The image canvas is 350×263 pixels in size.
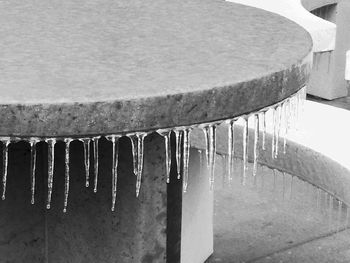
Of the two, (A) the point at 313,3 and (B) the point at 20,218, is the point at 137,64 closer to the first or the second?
(B) the point at 20,218

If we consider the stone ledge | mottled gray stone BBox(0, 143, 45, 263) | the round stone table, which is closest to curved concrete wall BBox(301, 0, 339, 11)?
the stone ledge

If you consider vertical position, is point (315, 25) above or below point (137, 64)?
below

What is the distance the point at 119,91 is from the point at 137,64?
1.01 ft

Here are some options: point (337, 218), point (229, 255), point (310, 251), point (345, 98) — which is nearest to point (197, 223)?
point (229, 255)

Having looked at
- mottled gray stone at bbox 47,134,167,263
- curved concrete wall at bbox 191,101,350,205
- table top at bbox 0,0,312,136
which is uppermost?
table top at bbox 0,0,312,136

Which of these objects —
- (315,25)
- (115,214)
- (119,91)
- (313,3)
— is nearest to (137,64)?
(119,91)

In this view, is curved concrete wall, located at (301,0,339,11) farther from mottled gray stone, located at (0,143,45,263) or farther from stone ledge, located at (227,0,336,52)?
mottled gray stone, located at (0,143,45,263)

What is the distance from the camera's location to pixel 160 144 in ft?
9.50

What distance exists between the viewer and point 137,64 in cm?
263

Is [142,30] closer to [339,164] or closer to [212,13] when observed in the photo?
[212,13]

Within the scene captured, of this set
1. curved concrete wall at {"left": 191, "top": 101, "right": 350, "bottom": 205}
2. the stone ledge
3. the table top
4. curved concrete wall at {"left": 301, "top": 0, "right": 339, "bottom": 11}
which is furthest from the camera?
curved concrete wall at {"left": 301, "top": 0, "right": 339, "bottom": 11}

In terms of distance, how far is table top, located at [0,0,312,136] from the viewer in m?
2.29

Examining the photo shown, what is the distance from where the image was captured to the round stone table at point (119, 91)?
231 cm

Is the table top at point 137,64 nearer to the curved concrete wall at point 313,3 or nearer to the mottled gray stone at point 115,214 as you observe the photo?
the mottled gray stone at point 115,214
